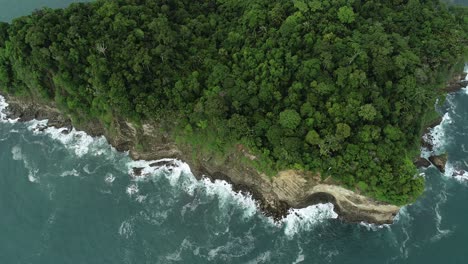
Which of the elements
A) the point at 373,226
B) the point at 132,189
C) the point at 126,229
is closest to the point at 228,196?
the point at 132,189

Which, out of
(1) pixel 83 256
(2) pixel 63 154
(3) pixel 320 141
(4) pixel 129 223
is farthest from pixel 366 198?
(2) pixel 63 154

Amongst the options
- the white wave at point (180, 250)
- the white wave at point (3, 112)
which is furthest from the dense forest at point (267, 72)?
the white wave at point (180, 250)

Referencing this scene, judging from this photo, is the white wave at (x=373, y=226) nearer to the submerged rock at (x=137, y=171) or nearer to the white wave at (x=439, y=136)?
the white wave at (x=439, y=136)

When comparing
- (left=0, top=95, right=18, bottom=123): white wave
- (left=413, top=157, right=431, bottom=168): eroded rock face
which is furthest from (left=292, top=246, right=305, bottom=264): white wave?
(left=0, top=95, right=18, bottom=123): white wave

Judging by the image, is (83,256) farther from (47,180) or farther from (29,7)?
(29,7)

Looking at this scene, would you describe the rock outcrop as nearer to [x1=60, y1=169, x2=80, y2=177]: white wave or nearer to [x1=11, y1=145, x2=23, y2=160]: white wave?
[x1=60, y1=169, x2=80, y2=177]: white wave
